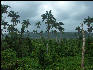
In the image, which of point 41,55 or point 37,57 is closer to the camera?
point 41,55

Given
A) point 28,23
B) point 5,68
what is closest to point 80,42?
point 5,68

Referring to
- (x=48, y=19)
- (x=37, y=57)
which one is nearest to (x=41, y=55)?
(x=37, y=57)

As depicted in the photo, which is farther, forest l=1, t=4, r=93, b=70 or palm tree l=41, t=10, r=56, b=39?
palm tree l=41, t=10, r=56, b=39

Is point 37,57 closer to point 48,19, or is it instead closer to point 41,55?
point 41,55

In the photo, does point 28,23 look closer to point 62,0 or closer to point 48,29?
point 48,29

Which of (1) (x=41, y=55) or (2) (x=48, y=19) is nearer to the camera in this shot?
(1) (x=41, y=55)

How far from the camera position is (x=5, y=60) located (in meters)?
37.5

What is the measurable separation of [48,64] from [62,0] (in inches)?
→ 1226

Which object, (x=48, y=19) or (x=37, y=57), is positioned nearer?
(x=37, y=57)

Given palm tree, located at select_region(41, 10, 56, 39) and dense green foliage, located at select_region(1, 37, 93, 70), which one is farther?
palm tree, located at select_region(41, 10, 56, 39)

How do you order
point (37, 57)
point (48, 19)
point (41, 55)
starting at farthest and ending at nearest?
point (48, 19)
point (37, 57)
point (41, 55)

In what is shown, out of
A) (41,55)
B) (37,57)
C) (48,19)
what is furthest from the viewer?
(48,19)

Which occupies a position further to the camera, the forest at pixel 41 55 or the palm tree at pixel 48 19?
the palm tree at pixel 48 19

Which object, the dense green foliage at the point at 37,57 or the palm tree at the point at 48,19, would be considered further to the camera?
the palm tree at the point at 48,19
